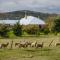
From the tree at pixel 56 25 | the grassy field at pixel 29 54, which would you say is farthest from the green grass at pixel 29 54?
the tree at pixel 56 25

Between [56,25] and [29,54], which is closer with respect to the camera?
[29,54]

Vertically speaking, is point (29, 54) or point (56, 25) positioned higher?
point (29, 54)

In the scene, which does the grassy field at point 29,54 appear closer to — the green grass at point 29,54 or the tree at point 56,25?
the green grass at point 29,54

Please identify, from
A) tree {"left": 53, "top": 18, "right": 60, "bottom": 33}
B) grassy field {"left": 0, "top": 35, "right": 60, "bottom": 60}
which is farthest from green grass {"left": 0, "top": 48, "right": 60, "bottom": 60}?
tree {"left": 53, "top": 18, "right": 60, "bottom": 33}

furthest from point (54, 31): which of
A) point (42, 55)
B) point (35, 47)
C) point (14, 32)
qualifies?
point (42, 55)

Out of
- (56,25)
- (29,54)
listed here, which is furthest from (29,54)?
(56,25)

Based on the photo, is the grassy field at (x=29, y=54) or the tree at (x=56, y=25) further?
the tree at (x=56, y=25)

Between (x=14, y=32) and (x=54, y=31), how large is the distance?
5842mm

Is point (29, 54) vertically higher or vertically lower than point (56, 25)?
higher

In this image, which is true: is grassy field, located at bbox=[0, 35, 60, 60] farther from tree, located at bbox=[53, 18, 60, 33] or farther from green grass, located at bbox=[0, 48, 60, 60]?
tree, located at bbox=[53, 18, 60, 33]

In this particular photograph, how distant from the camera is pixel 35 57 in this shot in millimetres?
15875

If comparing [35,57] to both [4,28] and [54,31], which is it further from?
[54,31]

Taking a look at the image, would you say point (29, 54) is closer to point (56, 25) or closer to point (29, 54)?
point (29, 54)

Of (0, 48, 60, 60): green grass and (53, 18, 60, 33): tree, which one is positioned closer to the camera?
(0, 48, 60, 60): green grass
